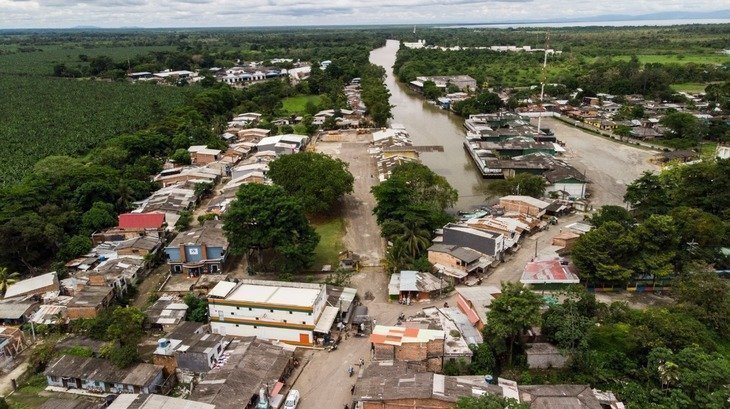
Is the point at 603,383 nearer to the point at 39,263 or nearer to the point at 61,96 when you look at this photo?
the point at 39,263

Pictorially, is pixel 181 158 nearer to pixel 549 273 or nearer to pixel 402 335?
pixel 402 335

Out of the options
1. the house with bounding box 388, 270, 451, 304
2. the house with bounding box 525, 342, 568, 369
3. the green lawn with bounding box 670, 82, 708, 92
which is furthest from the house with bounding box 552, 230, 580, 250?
the green lawn with bounding box 670, 82, 708, 92

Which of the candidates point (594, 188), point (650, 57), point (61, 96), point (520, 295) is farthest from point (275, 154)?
point (650, 57)

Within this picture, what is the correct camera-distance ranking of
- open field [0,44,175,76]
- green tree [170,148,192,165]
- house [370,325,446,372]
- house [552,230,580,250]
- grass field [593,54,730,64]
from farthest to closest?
open field [0,44,175,76]
grass field [593,54,730,64]
green tree [170,148,192,165]
house [552,230,580,250]
house [370,325,446,372]

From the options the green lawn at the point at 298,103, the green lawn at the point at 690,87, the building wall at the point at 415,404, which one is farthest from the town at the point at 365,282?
the green lawn at the point at 690,87

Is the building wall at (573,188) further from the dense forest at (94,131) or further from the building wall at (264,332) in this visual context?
the dense forest at (94,131)

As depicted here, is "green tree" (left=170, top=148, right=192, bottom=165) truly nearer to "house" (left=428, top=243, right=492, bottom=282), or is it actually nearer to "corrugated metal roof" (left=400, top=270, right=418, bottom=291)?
"house" (left=428, top=243, right=492, bottom=282)
